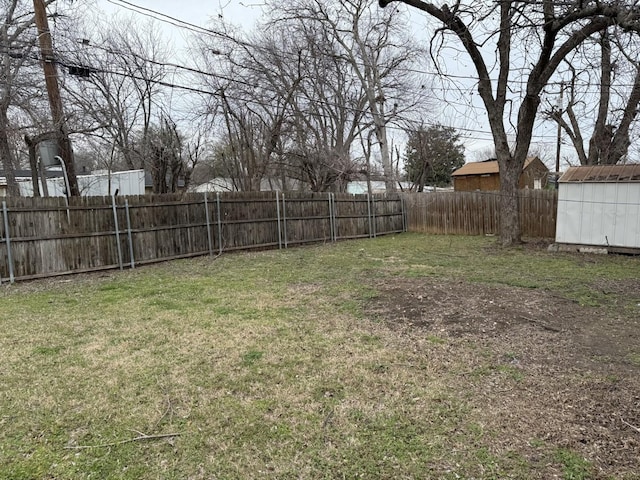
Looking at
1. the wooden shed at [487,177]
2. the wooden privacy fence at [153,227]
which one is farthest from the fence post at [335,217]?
the wooden shed at [487,177]

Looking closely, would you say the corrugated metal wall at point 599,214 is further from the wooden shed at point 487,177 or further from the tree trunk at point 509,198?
the wooden shed at point 487,177

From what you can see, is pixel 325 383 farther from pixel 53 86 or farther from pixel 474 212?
pixel 474 212

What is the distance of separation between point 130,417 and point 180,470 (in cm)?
66

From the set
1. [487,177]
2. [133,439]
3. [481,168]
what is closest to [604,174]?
[133,439]

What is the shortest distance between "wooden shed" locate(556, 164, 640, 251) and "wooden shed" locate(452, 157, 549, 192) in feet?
46.8

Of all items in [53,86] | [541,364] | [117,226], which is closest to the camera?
[541,364]

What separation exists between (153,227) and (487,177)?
20625mm

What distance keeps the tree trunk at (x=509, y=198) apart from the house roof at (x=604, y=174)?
100 cm

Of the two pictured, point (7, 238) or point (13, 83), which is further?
point (13, 83)

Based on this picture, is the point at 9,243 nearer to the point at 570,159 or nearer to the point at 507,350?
the point at 507,350

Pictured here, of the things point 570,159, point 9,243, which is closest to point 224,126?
point 9,243

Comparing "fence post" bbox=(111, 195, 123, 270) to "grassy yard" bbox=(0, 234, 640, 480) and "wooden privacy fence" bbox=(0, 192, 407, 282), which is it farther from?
"grassy yard" bbox=(0, 234, 640, 480)

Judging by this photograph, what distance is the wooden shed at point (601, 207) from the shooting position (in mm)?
8609

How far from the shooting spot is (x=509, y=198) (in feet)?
33.0
